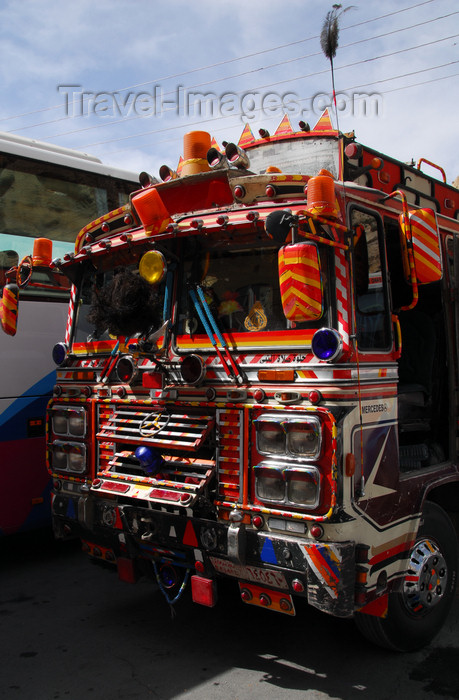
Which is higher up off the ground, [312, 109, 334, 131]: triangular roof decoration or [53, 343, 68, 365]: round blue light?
[312, 109, 334, 131]: triangular roof decoration

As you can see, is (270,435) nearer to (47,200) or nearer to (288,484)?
(288,484)

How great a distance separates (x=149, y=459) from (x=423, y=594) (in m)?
2.04

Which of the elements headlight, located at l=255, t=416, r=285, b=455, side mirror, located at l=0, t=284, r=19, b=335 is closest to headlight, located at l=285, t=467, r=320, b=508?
headlight, located at l=255, t=416, r=285, b=455

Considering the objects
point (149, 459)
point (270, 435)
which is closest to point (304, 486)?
point (270, 435)

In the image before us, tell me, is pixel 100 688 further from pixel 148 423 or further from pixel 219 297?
pixel 219 297

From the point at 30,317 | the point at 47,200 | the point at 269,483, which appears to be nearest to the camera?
the point at 269,483

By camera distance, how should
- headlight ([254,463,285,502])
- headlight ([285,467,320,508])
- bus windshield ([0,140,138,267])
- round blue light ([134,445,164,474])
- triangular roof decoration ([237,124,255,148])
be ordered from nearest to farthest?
1. headlight ([285,467,320,508])
2. headlight ([254,463,285,502])
3. round blue light ([134,445,164,474])
4. triangular roof decoration ([237,124,255,148])
5. bus windshield ([0,140,138,267])

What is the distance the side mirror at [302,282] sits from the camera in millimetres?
3166

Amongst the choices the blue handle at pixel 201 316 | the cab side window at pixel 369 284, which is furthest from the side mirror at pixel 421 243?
the blue handle at pixel 201 316

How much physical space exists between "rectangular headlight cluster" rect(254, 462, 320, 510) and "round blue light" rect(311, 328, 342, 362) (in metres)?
0.62

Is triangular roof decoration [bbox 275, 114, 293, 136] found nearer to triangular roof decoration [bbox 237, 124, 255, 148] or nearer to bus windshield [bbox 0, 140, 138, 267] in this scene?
triangular roof decoration [bbox 237, 124, 255, 148]

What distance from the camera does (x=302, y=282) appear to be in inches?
125

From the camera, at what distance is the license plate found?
339 cm

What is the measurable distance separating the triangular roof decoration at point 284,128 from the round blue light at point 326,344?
2.43 m
